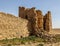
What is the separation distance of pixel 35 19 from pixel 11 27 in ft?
21.4

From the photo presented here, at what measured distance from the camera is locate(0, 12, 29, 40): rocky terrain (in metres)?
24.5

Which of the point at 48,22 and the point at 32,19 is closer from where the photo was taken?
the point at 32,19

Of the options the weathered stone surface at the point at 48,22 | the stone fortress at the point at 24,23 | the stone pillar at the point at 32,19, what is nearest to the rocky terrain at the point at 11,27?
the stone fortress at the point at 24,23

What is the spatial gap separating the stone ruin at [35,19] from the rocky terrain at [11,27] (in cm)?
189

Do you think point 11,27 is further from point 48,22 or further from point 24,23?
point 48,22

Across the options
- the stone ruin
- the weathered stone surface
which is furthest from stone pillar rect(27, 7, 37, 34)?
the weathered stone surface

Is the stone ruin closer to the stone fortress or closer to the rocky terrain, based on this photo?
the stone fortress

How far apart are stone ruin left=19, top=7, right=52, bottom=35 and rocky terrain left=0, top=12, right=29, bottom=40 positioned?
1.89 meters

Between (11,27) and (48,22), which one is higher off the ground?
(48,22)

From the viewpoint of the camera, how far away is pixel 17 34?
27.3m

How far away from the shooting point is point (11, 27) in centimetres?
2597

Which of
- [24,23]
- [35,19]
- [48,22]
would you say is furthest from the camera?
[48,22]

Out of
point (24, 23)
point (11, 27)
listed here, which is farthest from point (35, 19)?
point (11, 27)

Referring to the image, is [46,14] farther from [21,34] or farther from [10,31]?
[10,31]
